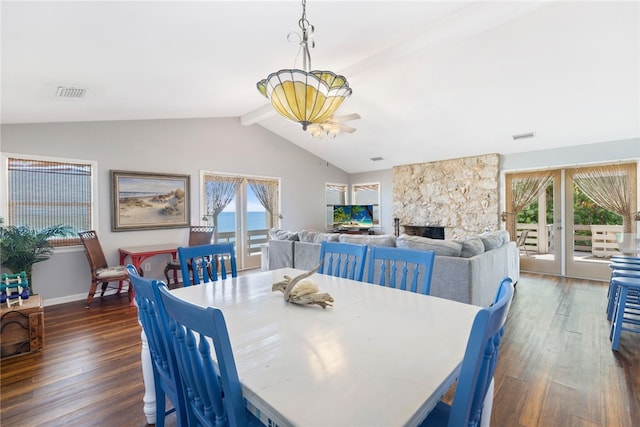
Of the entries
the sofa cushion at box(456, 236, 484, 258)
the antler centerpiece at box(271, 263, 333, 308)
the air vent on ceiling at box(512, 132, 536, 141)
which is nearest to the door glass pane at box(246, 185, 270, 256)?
the sofa cushion at box(456, 236, 484, 258)

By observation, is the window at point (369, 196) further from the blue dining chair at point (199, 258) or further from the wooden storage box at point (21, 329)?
the wooden storage box at point (21, 329)

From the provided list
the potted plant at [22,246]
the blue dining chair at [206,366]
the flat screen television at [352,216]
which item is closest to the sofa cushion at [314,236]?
the blue dining chair at [206,366]

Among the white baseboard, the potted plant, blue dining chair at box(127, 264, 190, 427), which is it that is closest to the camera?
blue dining chair at box(127, 264, 190, 427)

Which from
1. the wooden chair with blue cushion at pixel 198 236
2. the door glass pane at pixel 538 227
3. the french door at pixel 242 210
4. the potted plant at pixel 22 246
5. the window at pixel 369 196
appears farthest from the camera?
the window at pixel 369 196

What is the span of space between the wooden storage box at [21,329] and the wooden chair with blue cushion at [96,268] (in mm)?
1066

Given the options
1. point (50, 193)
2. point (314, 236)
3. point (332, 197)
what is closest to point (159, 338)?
point (314, 236)

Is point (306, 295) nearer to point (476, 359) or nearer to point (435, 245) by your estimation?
point (476, 359)

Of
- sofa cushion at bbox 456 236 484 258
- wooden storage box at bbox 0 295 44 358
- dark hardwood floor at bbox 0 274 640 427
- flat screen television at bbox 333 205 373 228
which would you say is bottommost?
dark hardwood floor at bbox 0 274 640 427

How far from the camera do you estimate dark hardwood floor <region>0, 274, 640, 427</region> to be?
70.4 inches

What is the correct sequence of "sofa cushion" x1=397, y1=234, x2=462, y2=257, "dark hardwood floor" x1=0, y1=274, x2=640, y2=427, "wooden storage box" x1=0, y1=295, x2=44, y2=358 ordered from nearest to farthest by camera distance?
"dark hardwood floor" x1=0, y1=274, x2=640, y2=427 → "wooden storage box" x1=0, y1=295, x2=44, y2=358 → "sofa cushion" x1=397, y1=234, x2=462, y2=257

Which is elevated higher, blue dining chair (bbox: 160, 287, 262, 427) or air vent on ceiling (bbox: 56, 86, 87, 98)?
air vent on ceiling (bbox: 56, 86, 87, 98)

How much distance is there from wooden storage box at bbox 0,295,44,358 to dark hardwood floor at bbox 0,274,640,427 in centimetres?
10

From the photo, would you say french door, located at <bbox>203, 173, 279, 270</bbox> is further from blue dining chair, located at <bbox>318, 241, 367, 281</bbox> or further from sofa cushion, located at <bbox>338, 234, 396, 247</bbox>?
blue dining chair, located at <bbox>318, 241, 367, 281</bbox>

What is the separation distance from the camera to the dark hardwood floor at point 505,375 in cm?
179
